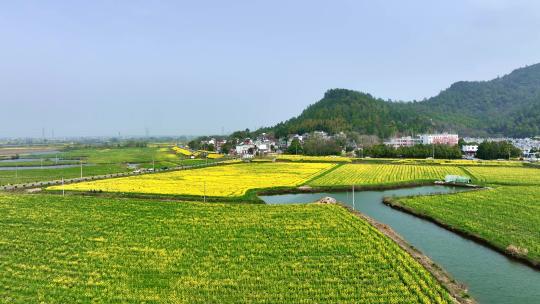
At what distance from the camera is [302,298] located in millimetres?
12391

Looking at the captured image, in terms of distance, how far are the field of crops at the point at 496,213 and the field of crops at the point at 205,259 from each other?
6514 mm

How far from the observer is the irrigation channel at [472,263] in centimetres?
1389

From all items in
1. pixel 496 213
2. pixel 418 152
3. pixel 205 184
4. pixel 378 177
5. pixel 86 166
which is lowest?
pixel 496 213

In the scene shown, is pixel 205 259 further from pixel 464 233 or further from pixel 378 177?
pixel 378 177

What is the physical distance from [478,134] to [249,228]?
151980 mm

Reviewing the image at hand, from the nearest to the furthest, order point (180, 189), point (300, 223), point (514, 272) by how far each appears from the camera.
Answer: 1. point (514, 272)
2. point (300, 223)
3. point (180, 189)

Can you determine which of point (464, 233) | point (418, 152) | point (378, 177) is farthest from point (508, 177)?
point (418, 152)

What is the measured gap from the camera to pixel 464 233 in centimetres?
2091

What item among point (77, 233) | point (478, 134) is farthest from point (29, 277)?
point (478, 134)

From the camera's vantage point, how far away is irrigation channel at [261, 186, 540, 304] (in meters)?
13.9

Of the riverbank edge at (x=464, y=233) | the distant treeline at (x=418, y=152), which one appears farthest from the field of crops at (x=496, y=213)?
the distant treeline at (x=418, y=152)

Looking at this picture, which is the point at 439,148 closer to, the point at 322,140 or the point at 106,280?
the point at 322,140

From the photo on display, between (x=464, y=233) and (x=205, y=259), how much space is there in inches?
595

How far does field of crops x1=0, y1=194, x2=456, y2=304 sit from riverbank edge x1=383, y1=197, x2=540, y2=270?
5696mm
